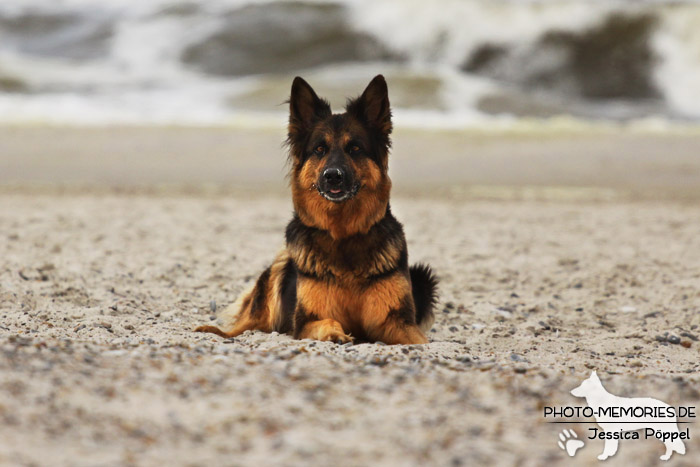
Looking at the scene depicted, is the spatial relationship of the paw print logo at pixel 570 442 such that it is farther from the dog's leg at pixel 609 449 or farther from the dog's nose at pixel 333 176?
the dog's nose at pixel 333 176

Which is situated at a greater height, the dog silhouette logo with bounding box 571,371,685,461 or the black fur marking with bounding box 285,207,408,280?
the black fur marking with bounding box 285,207,408,280

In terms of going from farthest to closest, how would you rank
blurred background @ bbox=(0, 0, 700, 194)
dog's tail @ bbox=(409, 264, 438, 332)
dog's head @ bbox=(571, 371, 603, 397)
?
1. blurred background @ bbox=(0, 0, 700, 194)
2. dog's tail @ bbox=(409, 264, 438, 332)
3. dog's head @ bbox=(571, 371, 603, 397)

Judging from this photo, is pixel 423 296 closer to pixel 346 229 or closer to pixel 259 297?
pixel 346 229

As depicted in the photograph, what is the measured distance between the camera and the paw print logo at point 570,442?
322 centimetres

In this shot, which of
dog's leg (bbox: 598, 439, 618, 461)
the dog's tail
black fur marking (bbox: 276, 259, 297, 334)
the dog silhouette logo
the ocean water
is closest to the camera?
dog's leg (bbox: 598, 439, 618, 461)

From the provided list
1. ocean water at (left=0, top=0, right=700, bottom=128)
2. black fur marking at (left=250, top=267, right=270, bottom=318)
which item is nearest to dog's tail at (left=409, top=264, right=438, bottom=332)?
black fur marking at (left=250, top=267, right=270, bottom=318)

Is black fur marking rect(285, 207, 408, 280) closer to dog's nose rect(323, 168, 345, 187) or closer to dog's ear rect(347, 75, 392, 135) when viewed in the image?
dog's nose rect(323, 168, 345, 187)

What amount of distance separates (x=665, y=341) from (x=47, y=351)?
4.26 m

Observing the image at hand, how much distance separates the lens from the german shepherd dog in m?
5.28

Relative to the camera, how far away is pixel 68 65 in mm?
26891

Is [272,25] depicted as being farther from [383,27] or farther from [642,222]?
[642,222]

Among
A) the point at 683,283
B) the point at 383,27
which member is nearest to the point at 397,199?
the point at 683,283

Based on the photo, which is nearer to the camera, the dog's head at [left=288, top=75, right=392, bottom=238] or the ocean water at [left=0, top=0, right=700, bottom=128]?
the dog's head at [left=288, top=75, right=392, bottom=238]

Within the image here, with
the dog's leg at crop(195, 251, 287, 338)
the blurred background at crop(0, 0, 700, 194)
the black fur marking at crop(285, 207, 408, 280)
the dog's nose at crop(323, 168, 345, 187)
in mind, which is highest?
the blurred background at crop(0, 0, 700, 194)
